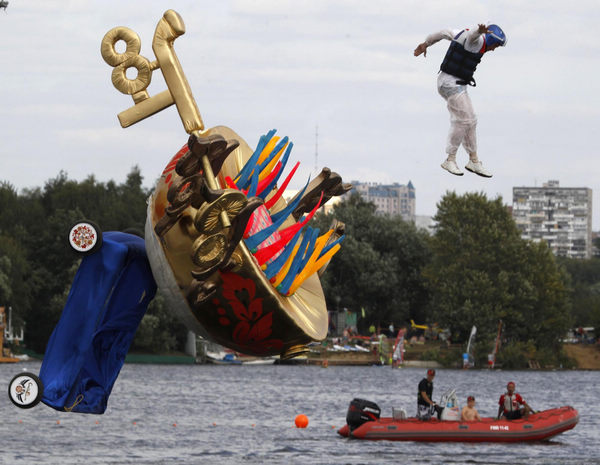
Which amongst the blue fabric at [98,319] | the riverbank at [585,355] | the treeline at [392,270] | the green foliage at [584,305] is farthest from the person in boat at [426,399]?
the riverbank at [585,355]

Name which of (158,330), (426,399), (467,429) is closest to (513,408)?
(467,429)

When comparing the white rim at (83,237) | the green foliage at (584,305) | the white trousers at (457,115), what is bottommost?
the white rim at (83,237)

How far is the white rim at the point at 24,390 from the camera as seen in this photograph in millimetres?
11828

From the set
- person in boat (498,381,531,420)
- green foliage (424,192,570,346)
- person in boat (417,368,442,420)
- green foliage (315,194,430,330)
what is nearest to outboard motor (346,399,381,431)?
person in boat (417,368,442,420)

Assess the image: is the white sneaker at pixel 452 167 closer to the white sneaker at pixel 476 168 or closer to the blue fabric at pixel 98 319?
the white sneaker at pixel 476 168

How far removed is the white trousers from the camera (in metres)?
9.66

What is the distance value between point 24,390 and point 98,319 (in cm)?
102

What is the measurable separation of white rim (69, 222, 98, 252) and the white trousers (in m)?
4.20

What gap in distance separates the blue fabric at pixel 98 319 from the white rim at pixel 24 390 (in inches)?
9.9

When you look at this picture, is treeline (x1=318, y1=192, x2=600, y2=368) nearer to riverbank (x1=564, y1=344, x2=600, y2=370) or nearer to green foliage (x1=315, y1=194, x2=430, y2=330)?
green foliage (x1=315, y1=194, x2=430, y2=330)

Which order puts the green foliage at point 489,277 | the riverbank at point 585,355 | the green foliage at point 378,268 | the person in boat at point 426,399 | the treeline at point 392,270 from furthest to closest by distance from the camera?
the riverbank at point 585,355
the green foliage at point 378,268
the green foliage at point 489,277
the treeline at point 392,270
the person in boat at point 426,399

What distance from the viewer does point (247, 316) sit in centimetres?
1106

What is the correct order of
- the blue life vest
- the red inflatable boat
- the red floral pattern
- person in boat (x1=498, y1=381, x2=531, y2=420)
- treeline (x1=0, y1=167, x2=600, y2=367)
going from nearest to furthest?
the blue life vest → the red floral pattern → the red inflatable boat → person in boat (x1=498, y1=381, x2=531, y2=420) → treeline (x1=0, y1=167, x2=600, y2=367)

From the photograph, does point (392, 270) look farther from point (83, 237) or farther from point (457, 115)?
point (457, 115)
